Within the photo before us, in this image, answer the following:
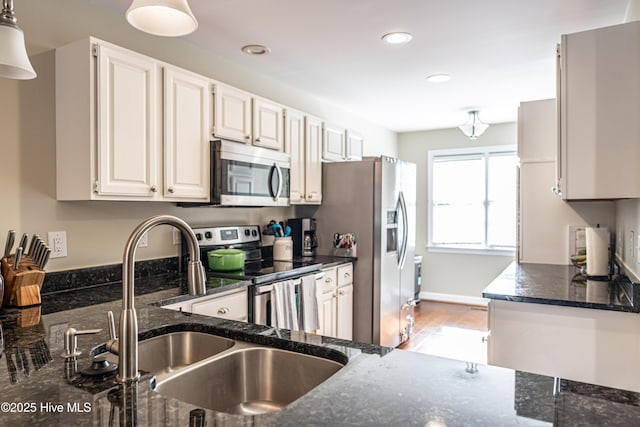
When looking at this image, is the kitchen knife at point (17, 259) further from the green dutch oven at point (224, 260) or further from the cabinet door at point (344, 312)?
the cabinet door at point (344, 312)

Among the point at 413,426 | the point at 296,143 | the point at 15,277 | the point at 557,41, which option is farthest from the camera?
the point at 296,143

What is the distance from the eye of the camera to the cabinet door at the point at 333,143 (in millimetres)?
3979

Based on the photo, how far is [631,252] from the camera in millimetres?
2262

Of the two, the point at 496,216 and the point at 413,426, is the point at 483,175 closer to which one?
the point at 496,216

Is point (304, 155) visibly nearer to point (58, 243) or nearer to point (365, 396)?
point (58, 243)

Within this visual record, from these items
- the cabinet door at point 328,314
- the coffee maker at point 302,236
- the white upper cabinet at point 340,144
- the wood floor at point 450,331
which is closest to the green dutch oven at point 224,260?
the cabinet door at point 328,314

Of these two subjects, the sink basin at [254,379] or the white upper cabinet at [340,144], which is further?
the white upper cabinet at [340,144]

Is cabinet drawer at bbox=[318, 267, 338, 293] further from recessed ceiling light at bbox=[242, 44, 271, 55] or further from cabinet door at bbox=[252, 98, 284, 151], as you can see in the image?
recessed ceiling light at bbox=[242, 44, 271, 55]

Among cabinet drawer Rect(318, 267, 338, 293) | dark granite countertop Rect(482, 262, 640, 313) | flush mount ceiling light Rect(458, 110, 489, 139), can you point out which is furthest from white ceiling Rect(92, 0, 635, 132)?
cabinet drawer Rect(318, 267, 338, 293)

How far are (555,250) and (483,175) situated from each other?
2572 mm

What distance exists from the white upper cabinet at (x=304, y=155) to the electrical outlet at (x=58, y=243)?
65.9 inches

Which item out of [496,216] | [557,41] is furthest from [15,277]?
[496,216]

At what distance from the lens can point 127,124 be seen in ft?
7.20

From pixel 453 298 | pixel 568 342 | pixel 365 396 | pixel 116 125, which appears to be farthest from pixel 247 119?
pixel 453 298
